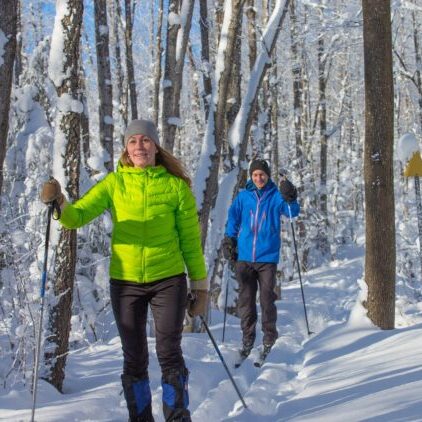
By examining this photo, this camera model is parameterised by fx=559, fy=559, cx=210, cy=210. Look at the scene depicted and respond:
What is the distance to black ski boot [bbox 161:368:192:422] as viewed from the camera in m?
3.36

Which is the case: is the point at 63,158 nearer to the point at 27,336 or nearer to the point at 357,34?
the point at 27,336

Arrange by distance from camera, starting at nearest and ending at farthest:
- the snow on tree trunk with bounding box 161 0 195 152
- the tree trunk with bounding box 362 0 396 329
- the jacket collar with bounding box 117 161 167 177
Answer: the jacket collar with bounding box 117 161 167 177 < the tree trunk with bounding box 362 0 396 329 < the snow on tree trunk with bounding box 161 0 195 152

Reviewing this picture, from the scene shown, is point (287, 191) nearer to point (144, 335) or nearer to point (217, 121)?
point (217, 121)

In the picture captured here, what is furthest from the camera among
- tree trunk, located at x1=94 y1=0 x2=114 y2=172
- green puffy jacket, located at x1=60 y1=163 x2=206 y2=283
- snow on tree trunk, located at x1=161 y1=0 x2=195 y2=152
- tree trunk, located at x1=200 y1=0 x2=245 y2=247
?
tree trunk, located at x1=94 y1=0 x2=114 y2=172

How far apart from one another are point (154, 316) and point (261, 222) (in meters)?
2.95

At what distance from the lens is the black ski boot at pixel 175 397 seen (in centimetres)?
336

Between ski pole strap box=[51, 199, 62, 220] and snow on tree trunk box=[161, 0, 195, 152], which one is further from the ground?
snow on tree trunk box=[161, 0, 195, 152]

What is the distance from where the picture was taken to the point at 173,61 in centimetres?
848

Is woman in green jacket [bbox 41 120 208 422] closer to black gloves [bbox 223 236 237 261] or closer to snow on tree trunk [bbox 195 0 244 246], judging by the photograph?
black gloves [bbox 223 236 237 261]

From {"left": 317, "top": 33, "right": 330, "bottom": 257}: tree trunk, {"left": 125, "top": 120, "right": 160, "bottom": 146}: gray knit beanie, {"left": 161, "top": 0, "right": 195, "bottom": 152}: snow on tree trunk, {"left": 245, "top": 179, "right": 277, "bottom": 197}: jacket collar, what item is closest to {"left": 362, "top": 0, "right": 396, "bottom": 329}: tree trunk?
{"left": 245, "top": 179, "right": 277, "bottom": 197}: jacket collar

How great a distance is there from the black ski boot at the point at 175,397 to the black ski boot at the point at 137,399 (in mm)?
161

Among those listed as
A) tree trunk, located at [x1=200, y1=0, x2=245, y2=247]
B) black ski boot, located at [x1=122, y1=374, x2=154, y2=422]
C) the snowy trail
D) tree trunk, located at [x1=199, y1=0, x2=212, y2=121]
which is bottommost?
the snowy trail

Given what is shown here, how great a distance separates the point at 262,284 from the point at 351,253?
742 inches

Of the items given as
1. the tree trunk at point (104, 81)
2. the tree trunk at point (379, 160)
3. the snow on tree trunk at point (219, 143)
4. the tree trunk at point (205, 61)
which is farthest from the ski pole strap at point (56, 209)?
the tree trunk at point (205, 61)
